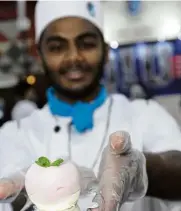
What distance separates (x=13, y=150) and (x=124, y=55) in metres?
1.55

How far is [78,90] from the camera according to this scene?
774 millimetres

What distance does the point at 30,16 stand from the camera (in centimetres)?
212

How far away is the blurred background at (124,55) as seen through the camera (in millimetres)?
2031

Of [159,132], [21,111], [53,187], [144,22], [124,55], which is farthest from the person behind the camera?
[124,55]

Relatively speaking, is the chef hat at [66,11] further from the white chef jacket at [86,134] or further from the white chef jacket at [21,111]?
the white chef jacket at [21,111]

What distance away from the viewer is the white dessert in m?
0.42

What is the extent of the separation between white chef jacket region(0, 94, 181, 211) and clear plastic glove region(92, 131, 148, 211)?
0.16 metres

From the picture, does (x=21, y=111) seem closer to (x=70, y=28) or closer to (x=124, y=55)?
(x=70, y=28)

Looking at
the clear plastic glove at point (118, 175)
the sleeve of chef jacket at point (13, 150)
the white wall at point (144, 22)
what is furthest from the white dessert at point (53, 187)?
the white wall at point (144, 22)

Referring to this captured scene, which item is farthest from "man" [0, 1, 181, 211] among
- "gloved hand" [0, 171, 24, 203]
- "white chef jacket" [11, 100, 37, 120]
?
"white chef jacket" [11, 100, 37, 120]

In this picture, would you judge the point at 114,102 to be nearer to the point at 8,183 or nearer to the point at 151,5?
the point at 8,183

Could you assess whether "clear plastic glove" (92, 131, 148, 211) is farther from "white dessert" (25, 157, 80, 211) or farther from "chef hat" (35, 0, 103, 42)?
"chef hat" (35, 0, 103, 42)

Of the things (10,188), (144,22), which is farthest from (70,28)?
(144,22)

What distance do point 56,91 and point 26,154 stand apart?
6.0 inches
